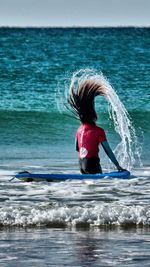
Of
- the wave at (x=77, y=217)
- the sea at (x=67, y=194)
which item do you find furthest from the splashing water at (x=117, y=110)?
the wave at (x=77, y=217)

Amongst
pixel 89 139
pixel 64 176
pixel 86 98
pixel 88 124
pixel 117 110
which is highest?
pixel 86 98

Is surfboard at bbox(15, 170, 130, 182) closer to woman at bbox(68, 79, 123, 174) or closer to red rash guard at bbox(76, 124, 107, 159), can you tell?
woman at bbox(68, 79, 123, 174)

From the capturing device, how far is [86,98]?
47.8ft

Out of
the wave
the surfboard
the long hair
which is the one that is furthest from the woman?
the wave

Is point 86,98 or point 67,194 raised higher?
point 86,98

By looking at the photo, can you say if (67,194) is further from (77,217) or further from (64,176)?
(77,217)

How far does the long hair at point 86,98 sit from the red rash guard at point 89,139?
0.12m

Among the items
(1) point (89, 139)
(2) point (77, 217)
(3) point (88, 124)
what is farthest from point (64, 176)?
(2) point (77, 217)

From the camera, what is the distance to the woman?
47.2ft

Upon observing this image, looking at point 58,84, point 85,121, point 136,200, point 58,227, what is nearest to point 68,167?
point 85,121

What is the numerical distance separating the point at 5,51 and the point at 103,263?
50833 mm

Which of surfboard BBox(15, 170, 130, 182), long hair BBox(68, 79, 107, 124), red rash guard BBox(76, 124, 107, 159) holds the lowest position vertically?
surfboard BBox(15, 170, 130, 182)

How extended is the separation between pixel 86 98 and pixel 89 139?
548mm

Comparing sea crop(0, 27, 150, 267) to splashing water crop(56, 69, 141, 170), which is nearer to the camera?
sea crop(0, 27, 150, 267)
